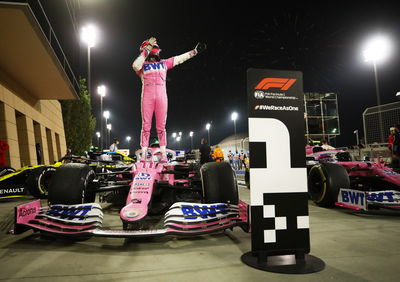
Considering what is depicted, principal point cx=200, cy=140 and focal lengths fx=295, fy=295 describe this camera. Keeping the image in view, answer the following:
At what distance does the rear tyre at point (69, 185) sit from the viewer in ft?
12.5

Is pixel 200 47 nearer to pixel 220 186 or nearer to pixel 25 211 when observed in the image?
pixel 220 186

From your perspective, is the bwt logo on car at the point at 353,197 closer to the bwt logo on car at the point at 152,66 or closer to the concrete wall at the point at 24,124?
the bwt logo on car at the point at 152,66

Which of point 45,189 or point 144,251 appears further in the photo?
point 45,189

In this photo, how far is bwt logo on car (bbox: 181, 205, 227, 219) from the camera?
3.16 m

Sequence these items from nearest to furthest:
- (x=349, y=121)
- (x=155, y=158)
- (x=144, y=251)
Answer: (x=144, y=251)
(x=155, y=158)
(x=349, y=121)

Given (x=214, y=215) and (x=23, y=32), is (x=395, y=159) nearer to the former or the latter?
(x=214, y=215)

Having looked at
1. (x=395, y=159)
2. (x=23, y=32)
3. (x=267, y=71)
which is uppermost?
(x=23, y=32)

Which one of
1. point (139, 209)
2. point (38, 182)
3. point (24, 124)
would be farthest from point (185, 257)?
point (24, 124)

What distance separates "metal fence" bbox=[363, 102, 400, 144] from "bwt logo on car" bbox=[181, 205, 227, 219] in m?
15.3

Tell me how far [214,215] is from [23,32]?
342 inches

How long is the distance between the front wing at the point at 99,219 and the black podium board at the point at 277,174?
2.18 feet

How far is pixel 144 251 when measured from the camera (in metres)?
2.98

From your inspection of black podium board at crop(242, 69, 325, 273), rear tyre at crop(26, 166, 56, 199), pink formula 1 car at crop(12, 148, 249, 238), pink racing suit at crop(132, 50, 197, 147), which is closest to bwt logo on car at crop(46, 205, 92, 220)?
pink formula 1 car at crop(12, 148, 249, 238)

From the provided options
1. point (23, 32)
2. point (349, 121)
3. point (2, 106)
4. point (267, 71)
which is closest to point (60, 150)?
point (2, 106)
